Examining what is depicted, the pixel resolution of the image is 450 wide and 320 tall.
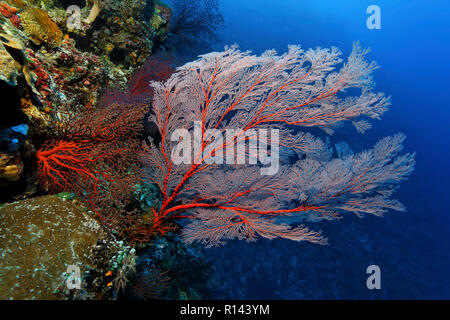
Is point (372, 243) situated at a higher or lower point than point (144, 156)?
lower

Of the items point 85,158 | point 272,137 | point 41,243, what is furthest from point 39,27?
point 272,137

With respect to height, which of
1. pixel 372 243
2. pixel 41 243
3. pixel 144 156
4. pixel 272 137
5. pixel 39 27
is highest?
pixel 39 27

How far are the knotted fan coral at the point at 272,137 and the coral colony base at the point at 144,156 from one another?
0.07 feet

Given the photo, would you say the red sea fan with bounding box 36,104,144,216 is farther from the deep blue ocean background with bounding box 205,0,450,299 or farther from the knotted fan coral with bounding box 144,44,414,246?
the deep blue ocean background with bounding box 205,0,450,299

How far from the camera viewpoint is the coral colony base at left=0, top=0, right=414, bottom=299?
1907 mm

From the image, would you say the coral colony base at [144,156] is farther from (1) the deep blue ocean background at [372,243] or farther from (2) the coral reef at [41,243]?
(1) the deep blue ocean background at [372,243]

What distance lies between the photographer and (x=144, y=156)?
10.3ft

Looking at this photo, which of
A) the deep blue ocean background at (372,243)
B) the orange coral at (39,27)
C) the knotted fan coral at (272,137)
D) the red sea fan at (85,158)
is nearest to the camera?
the red sea fan at (85,158)

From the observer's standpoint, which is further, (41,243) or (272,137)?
(272,137)

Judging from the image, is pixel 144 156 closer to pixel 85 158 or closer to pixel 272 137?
pixel 85 158

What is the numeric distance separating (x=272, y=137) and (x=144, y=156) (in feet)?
6.59

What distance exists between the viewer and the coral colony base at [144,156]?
6.26ft

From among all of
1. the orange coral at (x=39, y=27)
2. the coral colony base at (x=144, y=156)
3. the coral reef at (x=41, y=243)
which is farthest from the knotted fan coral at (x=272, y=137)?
the orange coral at (x=39, y=27)
